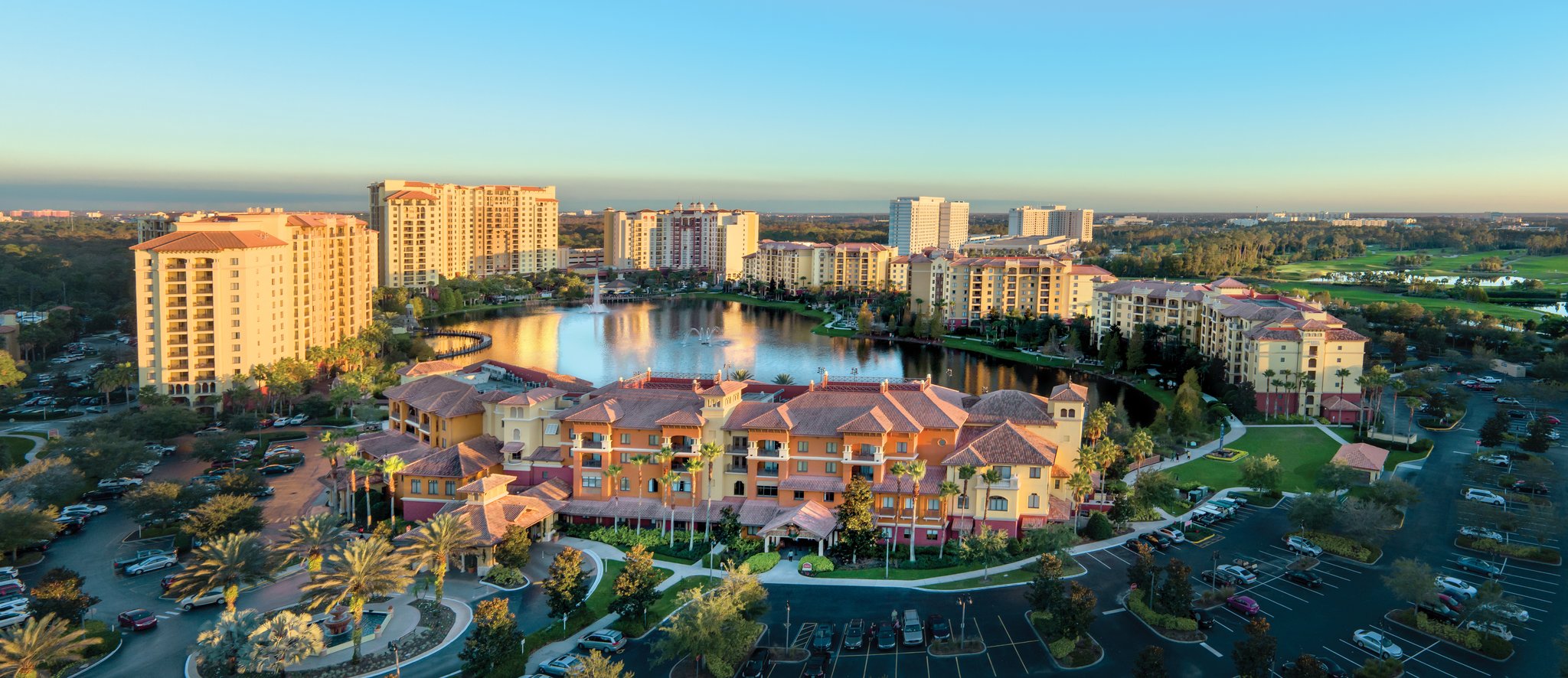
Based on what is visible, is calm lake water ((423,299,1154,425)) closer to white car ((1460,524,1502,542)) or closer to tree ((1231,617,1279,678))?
white car ((1460,524,1502,542))

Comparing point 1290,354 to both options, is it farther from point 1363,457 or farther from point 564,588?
point 564,588

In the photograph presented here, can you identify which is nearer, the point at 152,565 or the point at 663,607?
the point at 663,607

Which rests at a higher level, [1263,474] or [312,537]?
[1263,474]

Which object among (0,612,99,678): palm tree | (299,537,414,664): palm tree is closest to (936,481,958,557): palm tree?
(299,537,414,664): palm tree

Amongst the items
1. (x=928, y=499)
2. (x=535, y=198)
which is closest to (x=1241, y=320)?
(x=928, y=499)

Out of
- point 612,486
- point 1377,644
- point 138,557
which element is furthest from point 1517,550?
point 138,557

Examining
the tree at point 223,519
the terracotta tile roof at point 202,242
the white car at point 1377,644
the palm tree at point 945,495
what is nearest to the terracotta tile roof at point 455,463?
the tree at point 223,519

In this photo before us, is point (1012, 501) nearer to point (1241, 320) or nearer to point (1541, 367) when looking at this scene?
point (1241, 320)
